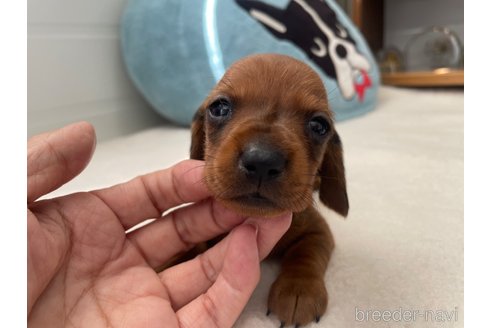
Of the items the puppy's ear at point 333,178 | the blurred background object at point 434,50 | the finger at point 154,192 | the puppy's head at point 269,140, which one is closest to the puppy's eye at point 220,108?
the puppy's head at point 269,140

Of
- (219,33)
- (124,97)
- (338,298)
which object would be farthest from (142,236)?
(124,97)

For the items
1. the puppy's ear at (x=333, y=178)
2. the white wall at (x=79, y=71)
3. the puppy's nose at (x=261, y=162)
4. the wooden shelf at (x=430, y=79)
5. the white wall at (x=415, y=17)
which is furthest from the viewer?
the white wall at (x=415, y=17)

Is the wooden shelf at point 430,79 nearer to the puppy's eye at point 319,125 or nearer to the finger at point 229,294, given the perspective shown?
the puppy's eye at point 319,125

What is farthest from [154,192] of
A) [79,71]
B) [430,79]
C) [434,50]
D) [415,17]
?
[415,17]

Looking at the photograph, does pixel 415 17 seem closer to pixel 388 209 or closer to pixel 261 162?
pixel 388 209

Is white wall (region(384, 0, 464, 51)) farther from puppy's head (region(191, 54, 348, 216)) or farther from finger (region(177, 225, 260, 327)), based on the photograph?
finger (region(177, 225, 260, 327))
